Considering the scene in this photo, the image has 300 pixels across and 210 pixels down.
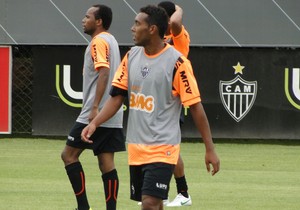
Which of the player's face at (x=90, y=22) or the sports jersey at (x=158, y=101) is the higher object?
the player's face at (x=90, y=22)

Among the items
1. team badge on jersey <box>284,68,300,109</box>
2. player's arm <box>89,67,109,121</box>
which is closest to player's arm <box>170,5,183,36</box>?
player's arm <box>89,67,109,121</box>

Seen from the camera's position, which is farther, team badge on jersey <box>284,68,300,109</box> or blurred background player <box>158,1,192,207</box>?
team badge on jersey <box>284,68,300,109</box>

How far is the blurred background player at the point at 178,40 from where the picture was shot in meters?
10.7

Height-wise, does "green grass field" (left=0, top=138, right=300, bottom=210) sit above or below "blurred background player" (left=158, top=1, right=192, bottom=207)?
below

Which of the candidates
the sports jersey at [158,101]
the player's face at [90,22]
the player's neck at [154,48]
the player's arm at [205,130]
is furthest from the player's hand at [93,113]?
the player's arm at [205,130]

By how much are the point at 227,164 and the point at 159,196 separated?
798 centimetres

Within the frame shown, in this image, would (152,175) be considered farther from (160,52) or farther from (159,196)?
(160,52)

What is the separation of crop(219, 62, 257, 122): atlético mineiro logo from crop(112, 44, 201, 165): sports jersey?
1084 centimetres

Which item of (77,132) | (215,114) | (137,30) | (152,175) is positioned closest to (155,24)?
(137,30)

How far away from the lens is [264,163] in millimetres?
15789

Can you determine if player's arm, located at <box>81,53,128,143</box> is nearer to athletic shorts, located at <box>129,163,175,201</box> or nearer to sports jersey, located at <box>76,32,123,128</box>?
athletic shorts, located at <box>129,163,175,201</box>

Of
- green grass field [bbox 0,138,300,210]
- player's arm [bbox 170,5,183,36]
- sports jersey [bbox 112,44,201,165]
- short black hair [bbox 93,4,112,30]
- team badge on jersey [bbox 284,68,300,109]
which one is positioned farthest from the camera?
team badge on jersey [bbox 284,68,300,109]

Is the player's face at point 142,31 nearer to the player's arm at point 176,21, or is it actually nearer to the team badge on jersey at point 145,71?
the team badge on jersey at point 145,71

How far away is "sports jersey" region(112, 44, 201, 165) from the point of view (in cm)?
773
